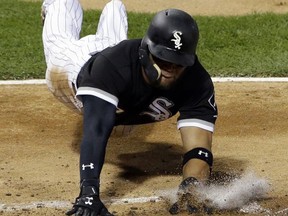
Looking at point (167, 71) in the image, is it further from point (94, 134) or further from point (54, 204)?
point (54, 204)

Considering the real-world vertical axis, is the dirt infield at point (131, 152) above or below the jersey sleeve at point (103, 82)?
below

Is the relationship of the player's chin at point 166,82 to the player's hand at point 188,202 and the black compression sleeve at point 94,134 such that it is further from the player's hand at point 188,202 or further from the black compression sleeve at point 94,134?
the player's hand at point 188,202

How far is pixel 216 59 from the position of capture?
→ 34.9ft

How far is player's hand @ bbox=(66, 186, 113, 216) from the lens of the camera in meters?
5.60

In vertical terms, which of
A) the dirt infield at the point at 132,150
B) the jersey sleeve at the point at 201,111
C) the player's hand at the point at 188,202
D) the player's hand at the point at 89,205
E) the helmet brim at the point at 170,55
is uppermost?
the helmet brim at the point at 170,55

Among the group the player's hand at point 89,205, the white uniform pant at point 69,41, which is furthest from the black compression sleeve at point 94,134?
the white uniform pant at point 69,41

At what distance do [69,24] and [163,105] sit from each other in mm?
1684

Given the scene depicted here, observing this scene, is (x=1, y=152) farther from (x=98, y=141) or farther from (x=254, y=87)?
(x=254, y=87)

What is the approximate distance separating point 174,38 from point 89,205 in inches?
45.9

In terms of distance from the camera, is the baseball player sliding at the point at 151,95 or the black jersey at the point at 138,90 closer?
the baseball player sliding at the point at 151,95

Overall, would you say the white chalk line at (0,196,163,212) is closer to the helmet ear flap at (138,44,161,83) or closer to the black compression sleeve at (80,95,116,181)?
the black compression sleeve at (80,95,116,181)

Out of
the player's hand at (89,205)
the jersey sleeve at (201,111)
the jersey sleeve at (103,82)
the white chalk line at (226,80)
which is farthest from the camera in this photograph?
the white chalk line at (226,80)

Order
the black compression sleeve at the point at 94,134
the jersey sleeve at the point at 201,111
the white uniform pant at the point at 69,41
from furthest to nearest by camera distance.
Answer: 1. the white uniform pant at the point at 69,41
2. the jersey sleeve at the point at 201,111
3. the black compression sleeve at the point at 94,134

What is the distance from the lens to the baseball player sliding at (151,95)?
584 centimetres
